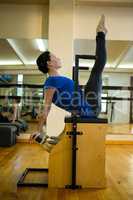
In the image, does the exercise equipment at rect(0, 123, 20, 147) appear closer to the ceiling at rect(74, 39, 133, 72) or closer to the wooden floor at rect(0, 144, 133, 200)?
the wooden floor at rect(0, 144, 133, 200)

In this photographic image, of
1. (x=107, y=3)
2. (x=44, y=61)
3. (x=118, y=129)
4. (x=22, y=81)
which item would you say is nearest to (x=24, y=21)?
(x=22, y=81)

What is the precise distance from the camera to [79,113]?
255 cm

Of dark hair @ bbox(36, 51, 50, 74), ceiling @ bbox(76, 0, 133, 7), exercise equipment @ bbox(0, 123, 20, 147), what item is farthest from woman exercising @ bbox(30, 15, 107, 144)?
ceiling @ bbox(76, 0, 133, 7)

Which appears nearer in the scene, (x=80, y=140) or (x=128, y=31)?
(x=80, y=140)

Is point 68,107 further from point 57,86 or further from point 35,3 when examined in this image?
point 35,3

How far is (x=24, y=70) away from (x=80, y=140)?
12.0ft

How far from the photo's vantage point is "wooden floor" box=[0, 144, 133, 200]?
7.21ft

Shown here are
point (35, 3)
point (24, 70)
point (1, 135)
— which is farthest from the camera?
point (24, 70)

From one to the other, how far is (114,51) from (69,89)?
4.27 metres

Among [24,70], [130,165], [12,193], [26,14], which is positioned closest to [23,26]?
[26,14]

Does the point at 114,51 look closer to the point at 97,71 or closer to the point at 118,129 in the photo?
the point at 118,129

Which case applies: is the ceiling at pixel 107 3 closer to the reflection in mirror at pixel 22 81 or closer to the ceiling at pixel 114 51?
the ceiling at pixel 114 51

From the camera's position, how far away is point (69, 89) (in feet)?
8.11

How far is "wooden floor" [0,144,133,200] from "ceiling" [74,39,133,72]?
7.33 ft
